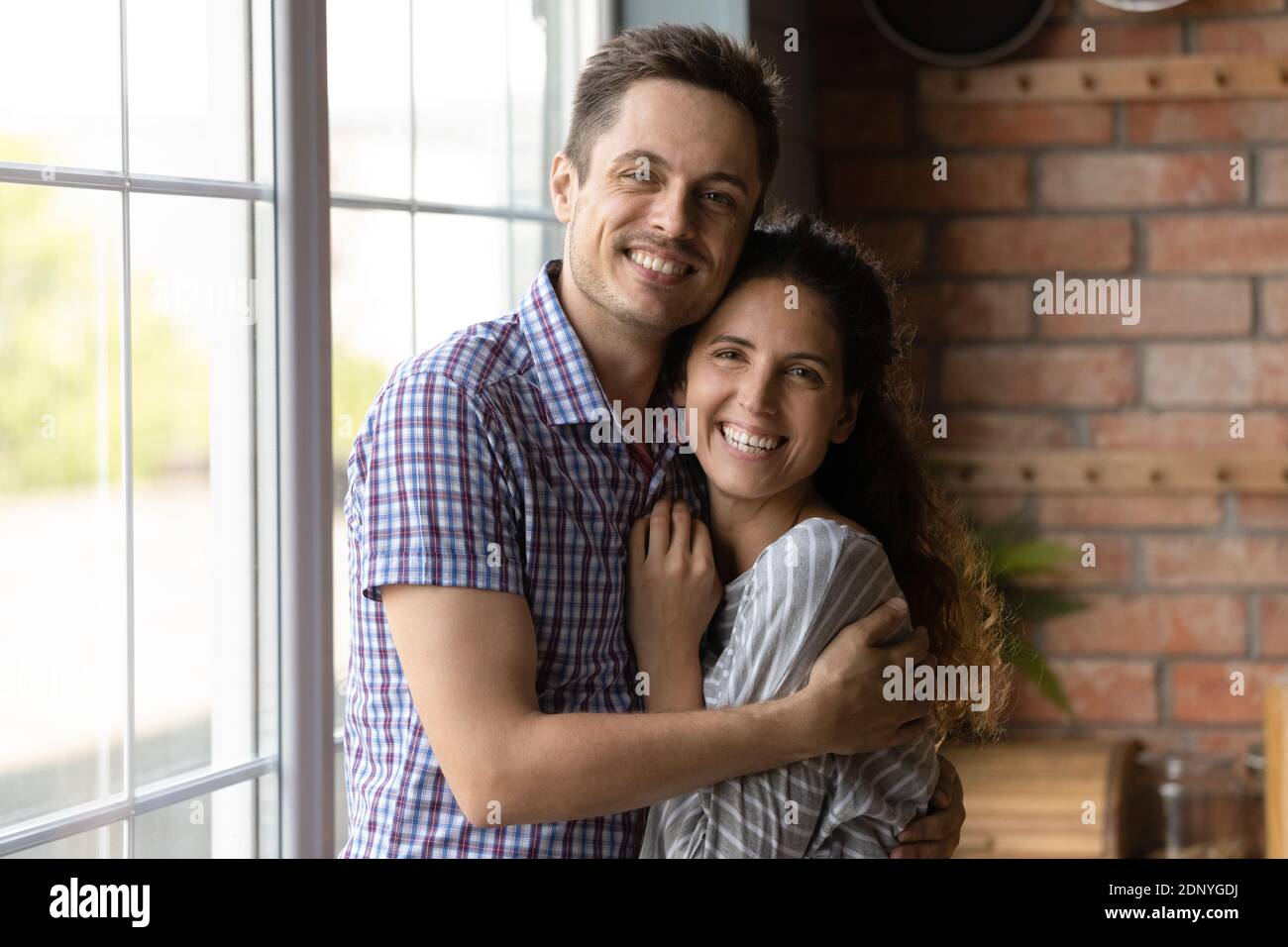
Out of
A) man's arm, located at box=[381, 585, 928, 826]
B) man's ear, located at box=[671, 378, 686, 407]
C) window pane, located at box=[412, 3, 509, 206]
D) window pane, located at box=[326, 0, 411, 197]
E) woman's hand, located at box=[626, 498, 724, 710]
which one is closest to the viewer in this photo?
man's arm, located at box=[381, 585, 928, 826]

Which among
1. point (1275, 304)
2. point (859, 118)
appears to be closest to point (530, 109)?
point (859, 118)

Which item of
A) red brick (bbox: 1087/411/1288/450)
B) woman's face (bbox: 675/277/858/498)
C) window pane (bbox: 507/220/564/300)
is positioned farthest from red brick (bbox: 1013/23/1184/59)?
woman's face (bbox: 675/277/858/498)

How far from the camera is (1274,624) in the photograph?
201 centimetres

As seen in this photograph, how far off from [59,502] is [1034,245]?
1.46 meters

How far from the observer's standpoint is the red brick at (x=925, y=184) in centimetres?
202

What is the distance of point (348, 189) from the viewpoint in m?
1.38

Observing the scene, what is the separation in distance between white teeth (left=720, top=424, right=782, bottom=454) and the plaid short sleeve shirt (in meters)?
0.08

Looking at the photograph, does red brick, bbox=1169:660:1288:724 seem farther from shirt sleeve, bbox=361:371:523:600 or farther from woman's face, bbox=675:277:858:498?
shirt sleeve, bbox=361:371:523:600

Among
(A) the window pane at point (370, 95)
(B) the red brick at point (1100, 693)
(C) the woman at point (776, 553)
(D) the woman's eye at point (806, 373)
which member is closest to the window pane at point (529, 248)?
(A) the window pane at point (370, 95)

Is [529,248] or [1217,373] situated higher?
[529,248]

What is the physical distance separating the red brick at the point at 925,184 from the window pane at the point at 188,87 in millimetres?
1026

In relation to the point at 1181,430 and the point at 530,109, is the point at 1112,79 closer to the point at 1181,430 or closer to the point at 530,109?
the point at 1181,430

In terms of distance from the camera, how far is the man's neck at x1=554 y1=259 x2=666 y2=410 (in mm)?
1099

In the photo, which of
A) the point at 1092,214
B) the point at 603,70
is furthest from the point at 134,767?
the point at 1092,214
